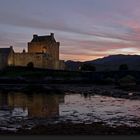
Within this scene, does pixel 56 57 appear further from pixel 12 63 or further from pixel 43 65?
pixel 12 63

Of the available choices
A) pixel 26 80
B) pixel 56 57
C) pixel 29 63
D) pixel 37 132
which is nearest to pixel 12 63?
pixel 29 63

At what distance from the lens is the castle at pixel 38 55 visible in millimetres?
53062

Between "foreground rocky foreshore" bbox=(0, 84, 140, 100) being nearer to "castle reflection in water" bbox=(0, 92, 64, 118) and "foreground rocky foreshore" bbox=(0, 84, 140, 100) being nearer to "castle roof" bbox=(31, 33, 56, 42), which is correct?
"castle reflection in water" bbox=(0, 92, 64, 118)

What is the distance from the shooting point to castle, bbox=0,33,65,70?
174 ft

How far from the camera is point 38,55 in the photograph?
5519 centimetres

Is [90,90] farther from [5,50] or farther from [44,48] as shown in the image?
[44,48]

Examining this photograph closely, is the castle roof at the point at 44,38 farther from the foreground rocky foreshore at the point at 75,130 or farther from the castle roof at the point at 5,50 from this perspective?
the foreground rocky foreshore at the point at 75,130

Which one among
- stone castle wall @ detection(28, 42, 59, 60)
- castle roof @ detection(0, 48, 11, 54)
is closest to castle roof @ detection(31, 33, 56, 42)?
stone castle wall @ detection(28, 42, 59, 60)

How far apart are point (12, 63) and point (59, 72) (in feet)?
33.3

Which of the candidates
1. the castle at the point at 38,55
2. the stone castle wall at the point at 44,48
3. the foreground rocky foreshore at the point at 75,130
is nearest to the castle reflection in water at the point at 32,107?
the foreground rocky foreshore at the point at 75,130

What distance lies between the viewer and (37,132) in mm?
9539

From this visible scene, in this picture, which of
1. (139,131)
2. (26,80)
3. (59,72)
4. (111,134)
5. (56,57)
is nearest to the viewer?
(111,134)

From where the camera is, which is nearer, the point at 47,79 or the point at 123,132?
the point at 123,132

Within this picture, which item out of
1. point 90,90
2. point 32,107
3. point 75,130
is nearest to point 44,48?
point 90,90
